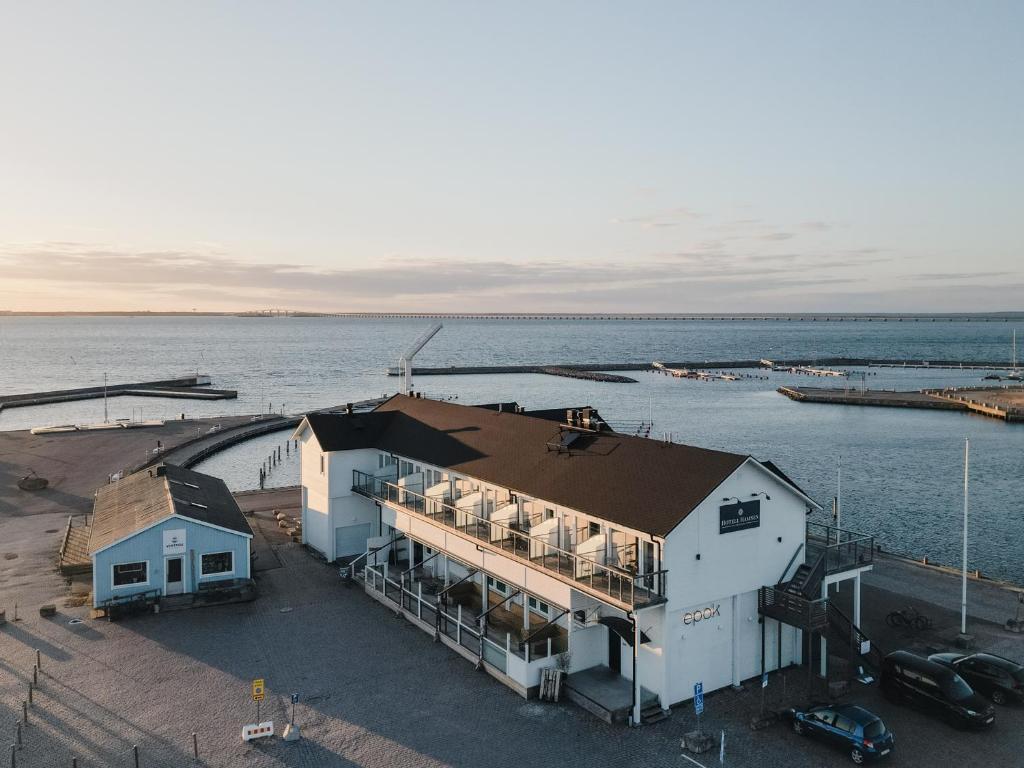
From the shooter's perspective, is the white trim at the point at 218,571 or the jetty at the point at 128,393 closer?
the white trim at the point at 218,571

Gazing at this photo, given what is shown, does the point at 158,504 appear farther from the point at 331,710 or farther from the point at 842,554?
the point at 842,554

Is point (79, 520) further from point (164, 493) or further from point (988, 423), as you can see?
point (988, 423)

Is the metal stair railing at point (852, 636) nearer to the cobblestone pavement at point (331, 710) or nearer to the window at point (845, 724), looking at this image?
the cobblestone pavement at point (331, 710)

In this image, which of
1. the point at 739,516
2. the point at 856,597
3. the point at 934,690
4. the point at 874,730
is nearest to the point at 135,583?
the point at 739,516

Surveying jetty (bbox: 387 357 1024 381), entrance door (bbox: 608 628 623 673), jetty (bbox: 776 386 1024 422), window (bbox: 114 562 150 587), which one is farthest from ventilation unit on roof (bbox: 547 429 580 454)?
jetty (bbox: 387 357 1024 381)

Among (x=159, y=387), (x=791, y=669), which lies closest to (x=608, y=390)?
(x=159, y=387)

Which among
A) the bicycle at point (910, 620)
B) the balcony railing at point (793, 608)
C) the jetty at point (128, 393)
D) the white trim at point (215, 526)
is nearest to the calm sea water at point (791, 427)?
the jetty at point (128, 393)
